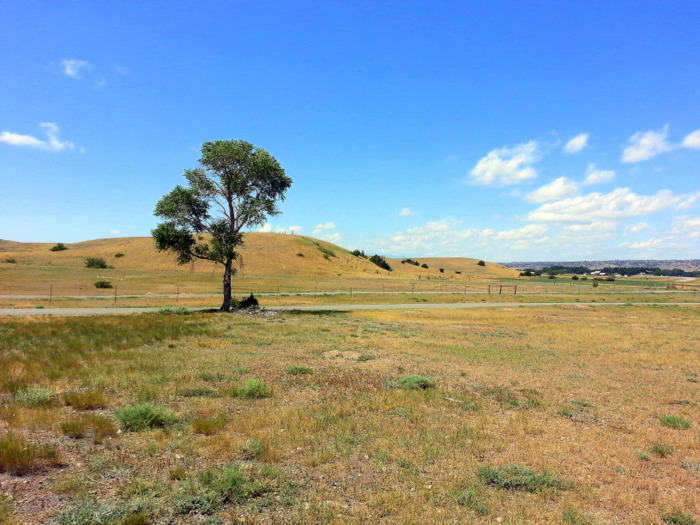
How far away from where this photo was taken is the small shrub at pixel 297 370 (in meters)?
13.2

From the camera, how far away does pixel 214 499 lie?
5262 millimetres

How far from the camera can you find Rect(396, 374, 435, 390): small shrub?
11.8 m

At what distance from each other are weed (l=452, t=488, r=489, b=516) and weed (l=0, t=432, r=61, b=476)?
626 centimetres

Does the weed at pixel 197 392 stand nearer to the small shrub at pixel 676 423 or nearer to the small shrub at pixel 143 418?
the small shrub at pixel 143 418

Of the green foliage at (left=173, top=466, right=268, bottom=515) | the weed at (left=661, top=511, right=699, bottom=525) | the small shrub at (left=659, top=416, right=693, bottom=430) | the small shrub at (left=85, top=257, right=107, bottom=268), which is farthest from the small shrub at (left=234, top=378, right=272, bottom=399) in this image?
the small shrub at (left=85, top=257, right=107, bottom=268)

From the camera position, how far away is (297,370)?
1335 cm

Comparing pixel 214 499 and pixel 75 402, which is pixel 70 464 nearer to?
pixel 214 499

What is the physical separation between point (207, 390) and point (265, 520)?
634cm

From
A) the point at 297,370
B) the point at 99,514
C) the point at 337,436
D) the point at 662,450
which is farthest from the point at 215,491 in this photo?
the point at 662,450

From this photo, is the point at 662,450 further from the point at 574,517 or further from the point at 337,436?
the point at 337,436

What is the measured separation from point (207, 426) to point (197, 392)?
2.99 metres

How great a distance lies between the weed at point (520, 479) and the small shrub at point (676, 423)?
5475 millimetres

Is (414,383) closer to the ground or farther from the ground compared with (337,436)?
closer to the ground

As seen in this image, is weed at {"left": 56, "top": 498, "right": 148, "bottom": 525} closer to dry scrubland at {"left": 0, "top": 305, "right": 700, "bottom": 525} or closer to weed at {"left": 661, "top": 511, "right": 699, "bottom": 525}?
dry scrubland at {"left": 0, "top": 305, "right": 700, "bottom": 525}
